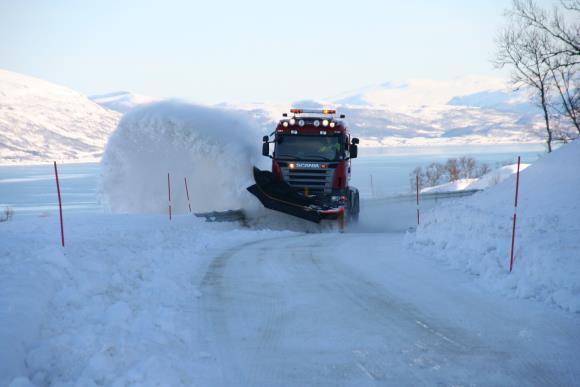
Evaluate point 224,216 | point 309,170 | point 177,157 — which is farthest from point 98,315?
point 177,157

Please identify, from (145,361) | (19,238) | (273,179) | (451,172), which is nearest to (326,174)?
(273,179)

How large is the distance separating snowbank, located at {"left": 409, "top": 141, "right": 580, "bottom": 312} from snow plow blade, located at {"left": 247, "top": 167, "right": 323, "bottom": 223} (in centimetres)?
472

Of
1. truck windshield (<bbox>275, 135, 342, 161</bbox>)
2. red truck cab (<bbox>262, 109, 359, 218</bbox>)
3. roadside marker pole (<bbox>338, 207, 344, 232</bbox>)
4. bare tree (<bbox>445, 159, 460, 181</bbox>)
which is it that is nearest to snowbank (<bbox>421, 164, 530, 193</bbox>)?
roadside marker pole (<bbox>338, 207, 344, 232</bbox>)

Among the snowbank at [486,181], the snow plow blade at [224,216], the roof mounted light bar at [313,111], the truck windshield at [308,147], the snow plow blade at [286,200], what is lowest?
the snowbank at [486,181]

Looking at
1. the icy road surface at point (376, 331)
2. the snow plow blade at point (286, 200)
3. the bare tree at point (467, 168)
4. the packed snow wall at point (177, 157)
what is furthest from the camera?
the bare tree at point (467, 168)

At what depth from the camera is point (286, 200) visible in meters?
19.0

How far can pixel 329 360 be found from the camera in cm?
533

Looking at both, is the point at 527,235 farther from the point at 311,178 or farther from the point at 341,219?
the point at 311,178

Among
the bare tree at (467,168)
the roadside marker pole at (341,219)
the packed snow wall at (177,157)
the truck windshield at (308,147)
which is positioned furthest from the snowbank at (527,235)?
the bare tree at (467,168)

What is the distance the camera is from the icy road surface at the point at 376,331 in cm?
496

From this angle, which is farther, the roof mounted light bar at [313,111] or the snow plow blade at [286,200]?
the roof mounted light bar at [313,111]

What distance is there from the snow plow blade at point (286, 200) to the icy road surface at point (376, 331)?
28.2ft

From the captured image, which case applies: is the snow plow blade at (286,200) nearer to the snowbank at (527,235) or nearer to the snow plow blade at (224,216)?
the snow plow blade at (224,216)

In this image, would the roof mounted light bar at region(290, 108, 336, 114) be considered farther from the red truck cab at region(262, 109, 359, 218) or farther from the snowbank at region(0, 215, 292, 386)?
the snowbank at region(0, 215, 292, 386)
